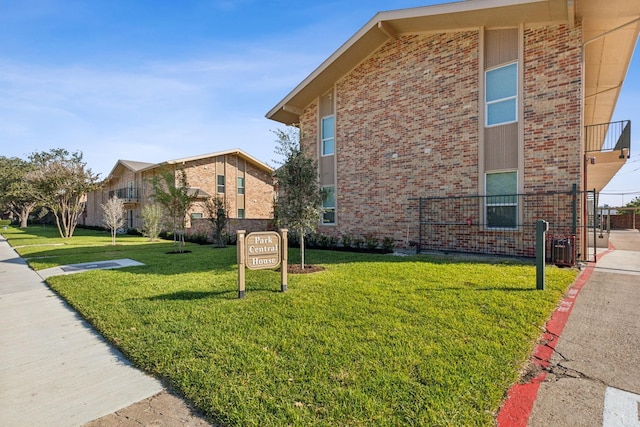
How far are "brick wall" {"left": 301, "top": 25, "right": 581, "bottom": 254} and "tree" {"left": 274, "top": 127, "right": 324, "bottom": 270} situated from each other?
0.83 meters

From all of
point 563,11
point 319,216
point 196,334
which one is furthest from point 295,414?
point 563,11

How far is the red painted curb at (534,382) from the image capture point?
98.5 inches

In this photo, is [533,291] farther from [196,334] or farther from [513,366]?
[196,334]

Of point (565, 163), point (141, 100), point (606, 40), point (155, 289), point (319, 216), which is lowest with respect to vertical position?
point (155, 289)

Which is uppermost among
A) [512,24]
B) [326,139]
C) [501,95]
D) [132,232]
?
[512,24]

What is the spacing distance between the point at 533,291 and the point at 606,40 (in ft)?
31.8

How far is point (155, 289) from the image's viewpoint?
6590 millimetres

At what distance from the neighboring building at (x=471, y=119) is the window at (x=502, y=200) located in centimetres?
3

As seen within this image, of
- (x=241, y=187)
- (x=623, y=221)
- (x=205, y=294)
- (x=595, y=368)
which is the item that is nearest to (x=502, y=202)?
(x=595, y=368)

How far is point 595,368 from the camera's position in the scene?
3.30 meters

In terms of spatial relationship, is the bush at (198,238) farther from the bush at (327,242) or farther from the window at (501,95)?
the window at (501,95)

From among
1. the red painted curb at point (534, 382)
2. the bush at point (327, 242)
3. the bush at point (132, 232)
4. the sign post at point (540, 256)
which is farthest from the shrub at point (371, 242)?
the bush at point (132, 232)

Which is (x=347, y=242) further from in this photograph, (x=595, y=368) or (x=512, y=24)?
(x=595, y=368)

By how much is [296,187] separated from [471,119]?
630cm
